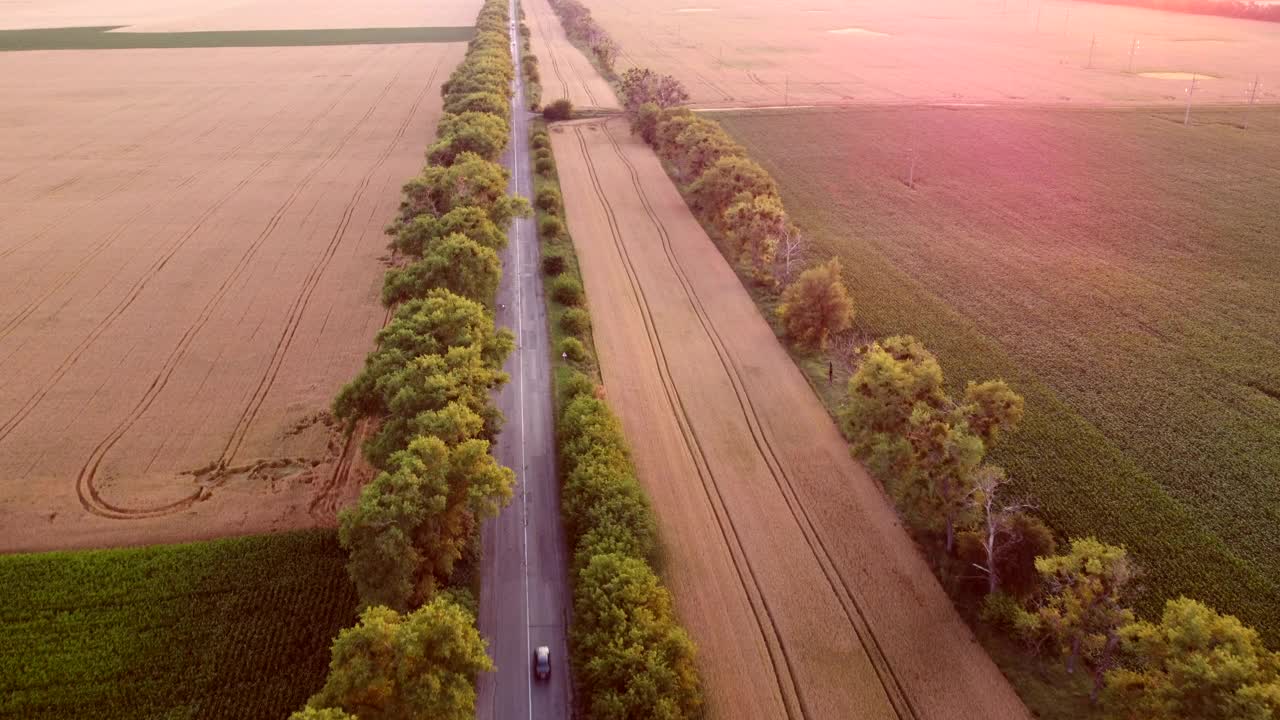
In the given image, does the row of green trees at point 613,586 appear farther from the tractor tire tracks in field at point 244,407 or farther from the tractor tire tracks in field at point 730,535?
the tractor tire tracks in field at point 244,407

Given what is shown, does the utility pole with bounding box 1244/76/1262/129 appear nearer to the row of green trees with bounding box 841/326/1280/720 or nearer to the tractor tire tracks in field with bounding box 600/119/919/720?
the tractor tire tracks in field with bounding box 600/119/919/720

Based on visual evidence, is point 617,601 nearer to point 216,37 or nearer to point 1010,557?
point 1010,557

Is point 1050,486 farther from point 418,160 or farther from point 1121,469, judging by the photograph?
point 418,160

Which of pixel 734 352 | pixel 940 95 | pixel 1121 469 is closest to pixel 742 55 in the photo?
pixel 940 95

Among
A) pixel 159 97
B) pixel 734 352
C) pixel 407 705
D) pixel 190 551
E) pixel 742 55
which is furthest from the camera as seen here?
pixel 742 55

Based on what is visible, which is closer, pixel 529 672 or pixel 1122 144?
pixel 529 672

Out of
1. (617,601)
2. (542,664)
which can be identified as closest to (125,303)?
(542,664)
